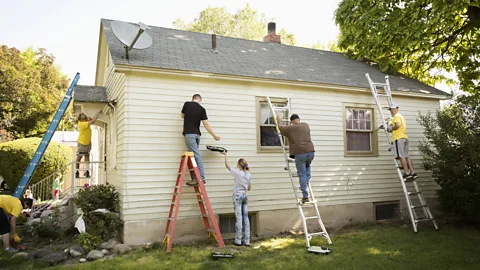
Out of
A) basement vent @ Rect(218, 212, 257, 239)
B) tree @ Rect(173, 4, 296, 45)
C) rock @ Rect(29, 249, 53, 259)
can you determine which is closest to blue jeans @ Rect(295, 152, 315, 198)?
basement vent @ Rect(218, 212, 257, 239)

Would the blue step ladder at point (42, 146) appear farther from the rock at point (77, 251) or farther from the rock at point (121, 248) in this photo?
the rock at point (121, 248)

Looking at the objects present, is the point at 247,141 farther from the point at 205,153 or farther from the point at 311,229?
the point at 311,229

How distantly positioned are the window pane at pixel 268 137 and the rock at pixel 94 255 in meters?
4.54

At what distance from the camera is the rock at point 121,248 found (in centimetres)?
730

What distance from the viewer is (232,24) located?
3956cm

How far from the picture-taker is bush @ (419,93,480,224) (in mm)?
9195

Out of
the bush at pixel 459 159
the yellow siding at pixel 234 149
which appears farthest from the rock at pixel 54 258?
the bush at pixel 459 159

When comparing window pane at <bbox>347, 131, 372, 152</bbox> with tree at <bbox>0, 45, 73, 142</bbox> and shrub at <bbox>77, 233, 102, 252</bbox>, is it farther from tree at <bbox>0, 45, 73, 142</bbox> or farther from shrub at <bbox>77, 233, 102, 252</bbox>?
tree at <bbox>0, 45, 73, 142</bbox>

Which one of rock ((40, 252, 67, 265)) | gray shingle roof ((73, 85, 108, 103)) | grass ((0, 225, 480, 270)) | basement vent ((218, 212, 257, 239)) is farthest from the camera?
gray shingle roof ((73, 85, 108, 103))

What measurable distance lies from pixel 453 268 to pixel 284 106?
521 centimetres

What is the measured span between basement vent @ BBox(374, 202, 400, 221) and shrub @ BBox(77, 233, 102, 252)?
7.58m

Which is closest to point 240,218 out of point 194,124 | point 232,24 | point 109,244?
point 194,124

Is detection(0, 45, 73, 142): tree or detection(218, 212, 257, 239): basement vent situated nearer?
detection(218, 212, 257, 239): basement vent

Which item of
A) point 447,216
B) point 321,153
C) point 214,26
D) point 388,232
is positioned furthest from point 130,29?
point 214,26
